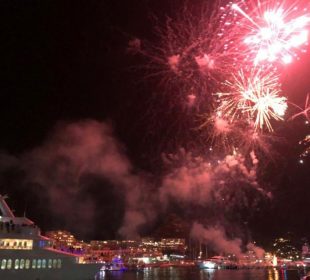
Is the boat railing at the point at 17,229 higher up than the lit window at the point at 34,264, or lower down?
higher up

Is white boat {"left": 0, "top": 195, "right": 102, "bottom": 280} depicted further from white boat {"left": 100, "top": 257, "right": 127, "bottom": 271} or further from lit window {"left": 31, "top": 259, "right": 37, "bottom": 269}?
white boat {"left": 100, "top": 257, "right": 127, "bottom": 271}

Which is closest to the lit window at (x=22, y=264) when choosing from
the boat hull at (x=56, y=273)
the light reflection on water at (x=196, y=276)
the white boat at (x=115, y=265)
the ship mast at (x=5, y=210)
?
the boat hull at (x=56, y=273)

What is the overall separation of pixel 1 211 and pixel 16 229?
3.78 meters

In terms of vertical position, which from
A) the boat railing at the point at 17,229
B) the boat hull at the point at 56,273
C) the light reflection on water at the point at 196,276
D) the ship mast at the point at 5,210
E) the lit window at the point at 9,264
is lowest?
the light reflection on water at the point at 196,276

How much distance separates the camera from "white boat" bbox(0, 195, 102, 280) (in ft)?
113

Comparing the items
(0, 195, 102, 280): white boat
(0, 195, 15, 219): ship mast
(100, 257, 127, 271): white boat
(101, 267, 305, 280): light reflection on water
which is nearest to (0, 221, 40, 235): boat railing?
(0, 195, 102, 280): white boat

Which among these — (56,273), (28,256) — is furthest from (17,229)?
(56,273)

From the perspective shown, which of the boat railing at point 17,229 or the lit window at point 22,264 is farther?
the boat railing at point 17,229

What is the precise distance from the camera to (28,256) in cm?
3609

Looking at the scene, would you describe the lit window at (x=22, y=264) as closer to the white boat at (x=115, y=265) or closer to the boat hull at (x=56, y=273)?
the boat hull at (x=56, y=273)

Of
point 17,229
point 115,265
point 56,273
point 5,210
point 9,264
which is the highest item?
point 5,210

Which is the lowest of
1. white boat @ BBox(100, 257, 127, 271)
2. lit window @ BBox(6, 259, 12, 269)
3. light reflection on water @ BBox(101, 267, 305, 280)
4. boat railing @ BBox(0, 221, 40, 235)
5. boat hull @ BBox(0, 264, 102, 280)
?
light reflection on water @ BBox(101, 267, 305, 280)

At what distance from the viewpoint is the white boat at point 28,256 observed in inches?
1352

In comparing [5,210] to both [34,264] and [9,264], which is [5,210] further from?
[9,264]
